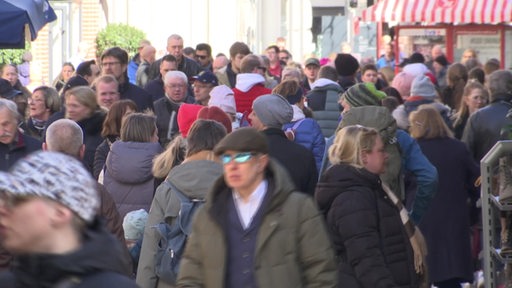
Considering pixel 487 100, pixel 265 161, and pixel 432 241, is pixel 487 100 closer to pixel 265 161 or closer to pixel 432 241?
pixel 432 241

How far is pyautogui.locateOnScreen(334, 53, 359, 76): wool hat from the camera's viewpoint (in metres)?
16.7

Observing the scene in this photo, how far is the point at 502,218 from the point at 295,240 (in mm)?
3402

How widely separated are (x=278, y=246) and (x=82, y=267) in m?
2.63

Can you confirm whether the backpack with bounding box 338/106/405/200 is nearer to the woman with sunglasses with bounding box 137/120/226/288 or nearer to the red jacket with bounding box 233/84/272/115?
the woman with sunglasses with bounding box 137/120/226/288

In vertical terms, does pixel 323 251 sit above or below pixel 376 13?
below

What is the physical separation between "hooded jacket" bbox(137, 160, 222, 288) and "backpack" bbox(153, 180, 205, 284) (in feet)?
0.11

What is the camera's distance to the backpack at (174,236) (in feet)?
22.9

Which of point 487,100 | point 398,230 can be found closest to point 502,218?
point 398,230

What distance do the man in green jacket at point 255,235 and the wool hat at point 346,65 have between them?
428 inches

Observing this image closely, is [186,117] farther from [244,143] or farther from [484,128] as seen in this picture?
[484,128]

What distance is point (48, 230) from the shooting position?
10.5 feet

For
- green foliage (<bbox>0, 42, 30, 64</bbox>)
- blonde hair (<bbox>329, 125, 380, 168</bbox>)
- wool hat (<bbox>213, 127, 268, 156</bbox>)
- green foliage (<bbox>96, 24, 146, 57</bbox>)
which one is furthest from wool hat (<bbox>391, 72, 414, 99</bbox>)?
green foliage (<bbox>96, 24, 146, 57</bbox>)

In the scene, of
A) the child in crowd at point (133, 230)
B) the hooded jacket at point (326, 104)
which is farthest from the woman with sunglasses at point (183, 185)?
the hooded jacket at point (326, 104)

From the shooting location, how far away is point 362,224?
6.78m
